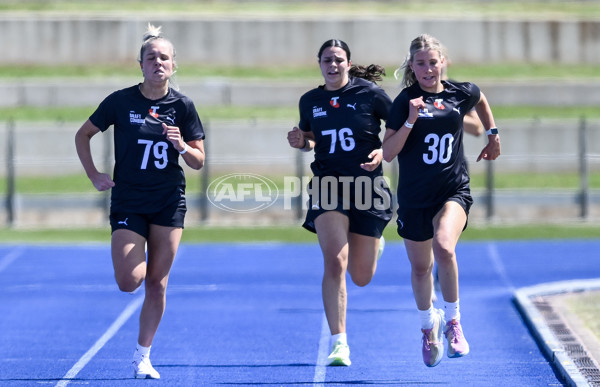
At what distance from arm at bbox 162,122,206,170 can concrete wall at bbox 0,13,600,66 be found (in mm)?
24607

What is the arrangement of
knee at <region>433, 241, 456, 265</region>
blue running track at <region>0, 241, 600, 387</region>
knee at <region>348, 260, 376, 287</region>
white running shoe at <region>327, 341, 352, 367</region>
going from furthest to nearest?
1. knee at <region>348, 260, 376, 287</region>
2. blue running track at <region>0, 241, 600, 387</region>
3. white running shoe at <region>327, 341, 352, 367</region>
4. knee at <region>433, 241, 456, 265</region>

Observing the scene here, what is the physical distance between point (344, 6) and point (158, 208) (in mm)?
28540

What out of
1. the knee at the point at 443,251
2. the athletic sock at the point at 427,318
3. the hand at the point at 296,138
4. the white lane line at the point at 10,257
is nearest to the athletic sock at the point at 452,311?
the athletic sock at the point at 427,318

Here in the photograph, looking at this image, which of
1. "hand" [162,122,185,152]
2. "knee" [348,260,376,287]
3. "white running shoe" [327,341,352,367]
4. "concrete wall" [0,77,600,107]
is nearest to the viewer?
Answer: "hand" [162,122,185,152]

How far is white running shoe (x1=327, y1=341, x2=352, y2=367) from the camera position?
26.7 feet

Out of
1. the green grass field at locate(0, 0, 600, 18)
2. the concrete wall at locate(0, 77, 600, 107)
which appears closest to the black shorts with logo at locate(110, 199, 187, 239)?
the concrete wall at locate(0, 77, 600, 107)

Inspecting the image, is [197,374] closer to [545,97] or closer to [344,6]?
[545,97]

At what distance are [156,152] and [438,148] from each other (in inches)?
74.5

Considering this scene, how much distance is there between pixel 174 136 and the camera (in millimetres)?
7668

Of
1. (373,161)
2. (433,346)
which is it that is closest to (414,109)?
(373,161)

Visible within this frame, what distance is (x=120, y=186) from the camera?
7.98m

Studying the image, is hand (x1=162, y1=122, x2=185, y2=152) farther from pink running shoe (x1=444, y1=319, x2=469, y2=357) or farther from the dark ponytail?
pink running shoe (x1=444, y1=319, x2=469, y2=357)

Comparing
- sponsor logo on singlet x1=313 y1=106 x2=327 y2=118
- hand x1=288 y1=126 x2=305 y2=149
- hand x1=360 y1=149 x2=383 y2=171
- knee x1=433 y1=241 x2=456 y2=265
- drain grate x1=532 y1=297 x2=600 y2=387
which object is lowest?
drain grate x1=532 y1=297 x2=600 y2=387

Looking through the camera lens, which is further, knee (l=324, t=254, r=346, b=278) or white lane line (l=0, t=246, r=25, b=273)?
white lane line (l=0, t=246, r=25, b=273)
